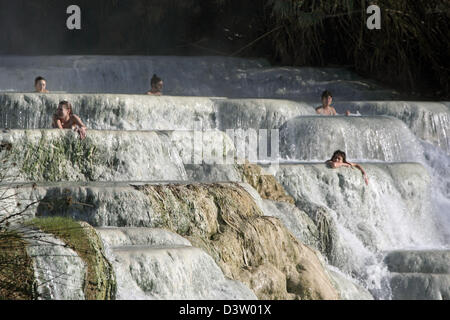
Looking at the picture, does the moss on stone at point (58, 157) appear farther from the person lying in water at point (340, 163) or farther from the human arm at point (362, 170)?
the human arm at point (362, 170)

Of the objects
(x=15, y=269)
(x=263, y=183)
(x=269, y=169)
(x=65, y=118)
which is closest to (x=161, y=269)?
(x=15, y=269)

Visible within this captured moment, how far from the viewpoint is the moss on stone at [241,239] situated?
7.44 metres

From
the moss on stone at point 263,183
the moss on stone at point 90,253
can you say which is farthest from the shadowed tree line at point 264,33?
the moss on stone at point 90,253

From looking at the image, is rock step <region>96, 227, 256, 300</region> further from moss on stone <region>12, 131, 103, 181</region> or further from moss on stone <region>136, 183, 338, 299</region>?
moss on stone <region>12, 131, 103, 181</region>

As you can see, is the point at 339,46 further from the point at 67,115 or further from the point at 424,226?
the point at 67,115

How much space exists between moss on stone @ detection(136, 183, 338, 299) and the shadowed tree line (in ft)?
30.7

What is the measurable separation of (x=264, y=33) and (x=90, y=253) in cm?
1304

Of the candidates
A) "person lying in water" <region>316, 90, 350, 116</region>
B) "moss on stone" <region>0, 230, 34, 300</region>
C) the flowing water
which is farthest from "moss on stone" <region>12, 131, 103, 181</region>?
"person lying in water" <region>316, 90, 350, 116</region>

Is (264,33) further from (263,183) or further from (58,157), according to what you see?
(58,157)

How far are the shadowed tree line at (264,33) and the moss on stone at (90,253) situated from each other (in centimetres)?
1134

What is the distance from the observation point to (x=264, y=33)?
18.5 meters

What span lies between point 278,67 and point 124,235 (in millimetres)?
10848

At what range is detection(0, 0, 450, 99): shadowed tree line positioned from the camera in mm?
17047

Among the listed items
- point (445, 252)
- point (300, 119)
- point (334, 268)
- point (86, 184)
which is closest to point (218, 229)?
point (86, 184)
